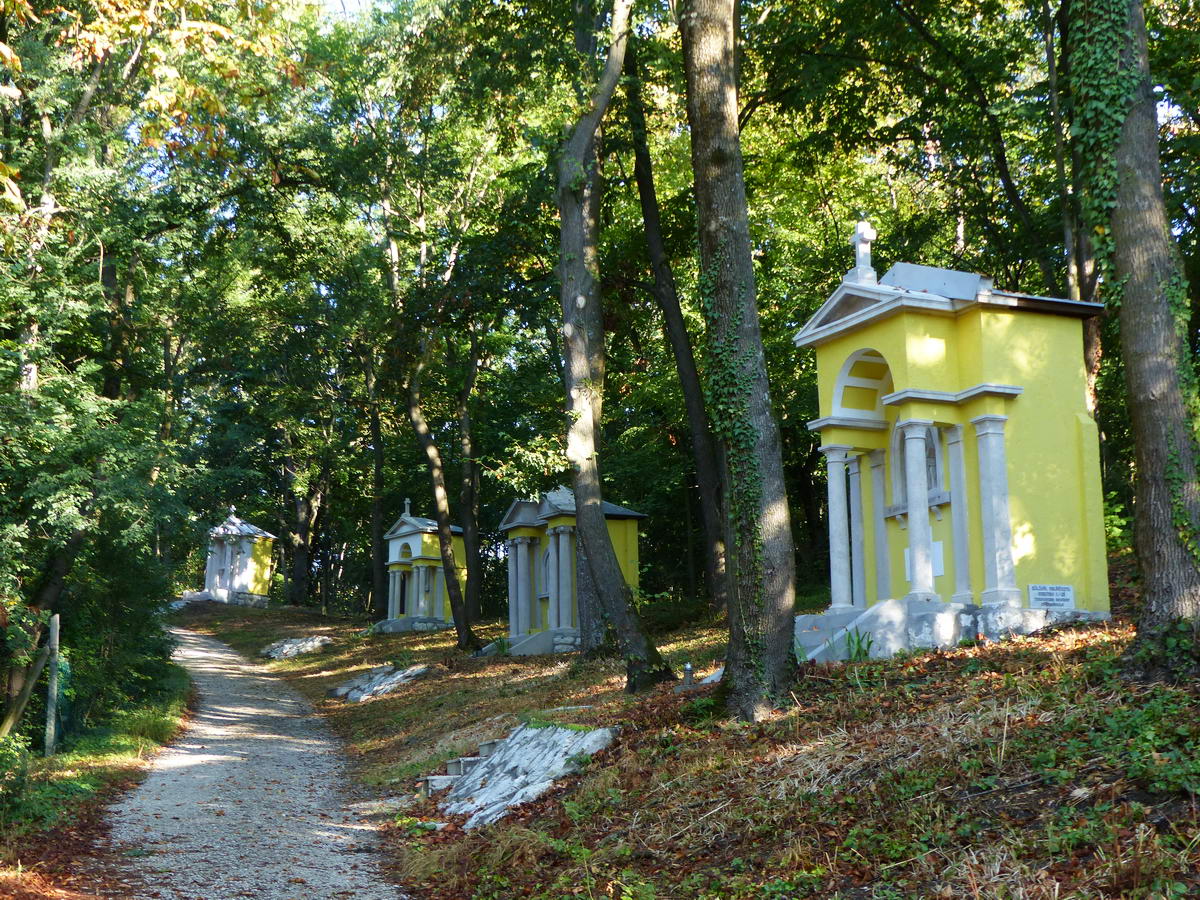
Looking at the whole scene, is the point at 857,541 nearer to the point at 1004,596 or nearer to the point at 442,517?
the point at 1004,596

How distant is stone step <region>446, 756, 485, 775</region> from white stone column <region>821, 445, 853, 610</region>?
527 centimetres

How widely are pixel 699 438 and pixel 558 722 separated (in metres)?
8.77

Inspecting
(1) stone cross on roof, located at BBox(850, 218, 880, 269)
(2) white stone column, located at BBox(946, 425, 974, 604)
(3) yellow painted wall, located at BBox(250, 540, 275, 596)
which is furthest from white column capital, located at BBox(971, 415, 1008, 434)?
(3) yellow painted wall, located at BBox(250, 540, 275, 596)

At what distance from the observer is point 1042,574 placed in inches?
523

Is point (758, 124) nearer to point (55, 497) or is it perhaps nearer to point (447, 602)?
point (55, 497)

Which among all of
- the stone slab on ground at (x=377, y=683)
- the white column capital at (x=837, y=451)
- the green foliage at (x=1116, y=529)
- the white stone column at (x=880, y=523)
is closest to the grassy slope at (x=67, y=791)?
the stone slab on ground at (x=377, y=683)

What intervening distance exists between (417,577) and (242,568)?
58.1ft

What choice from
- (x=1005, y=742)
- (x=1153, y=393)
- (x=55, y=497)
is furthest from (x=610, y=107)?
(x=1005, y=742)

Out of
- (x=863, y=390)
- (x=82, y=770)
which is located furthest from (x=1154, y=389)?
(x=82, y=770)

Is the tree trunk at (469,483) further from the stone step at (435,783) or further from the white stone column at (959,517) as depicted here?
the stone step at (435,783)

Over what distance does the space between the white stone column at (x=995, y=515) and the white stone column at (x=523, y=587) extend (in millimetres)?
15773

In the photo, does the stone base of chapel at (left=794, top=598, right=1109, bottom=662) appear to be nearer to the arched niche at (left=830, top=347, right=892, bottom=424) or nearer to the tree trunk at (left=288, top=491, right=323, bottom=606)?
the arched niche at (left=830, top=347, right=892, bottom=424)

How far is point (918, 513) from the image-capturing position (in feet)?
44.8

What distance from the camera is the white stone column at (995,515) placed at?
13.0m
